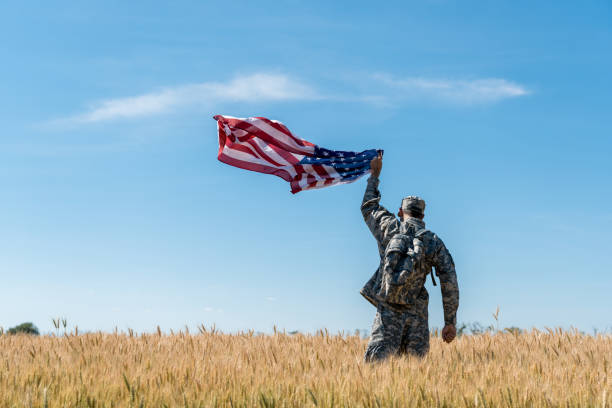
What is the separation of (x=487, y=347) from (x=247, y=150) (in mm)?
4990

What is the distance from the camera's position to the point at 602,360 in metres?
8.12

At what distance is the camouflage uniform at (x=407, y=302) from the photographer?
25.4ft

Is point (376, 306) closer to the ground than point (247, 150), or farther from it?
closer to the ground

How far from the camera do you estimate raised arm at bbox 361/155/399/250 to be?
26.2ft

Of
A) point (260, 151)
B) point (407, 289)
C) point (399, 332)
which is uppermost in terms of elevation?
point (260, 151)

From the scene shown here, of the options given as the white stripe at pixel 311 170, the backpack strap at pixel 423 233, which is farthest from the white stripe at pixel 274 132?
the backpack strap at pixel 423 233

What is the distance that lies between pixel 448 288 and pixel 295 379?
8.44ft

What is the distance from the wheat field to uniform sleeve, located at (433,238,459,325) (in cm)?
60

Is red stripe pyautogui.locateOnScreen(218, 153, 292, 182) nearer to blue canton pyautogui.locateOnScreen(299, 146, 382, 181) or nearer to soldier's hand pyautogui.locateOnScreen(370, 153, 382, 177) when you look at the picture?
blue canton pyautogui.locateOnScreen(299, 146, 382, 181)

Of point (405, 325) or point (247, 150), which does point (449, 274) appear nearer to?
point (405, 325)

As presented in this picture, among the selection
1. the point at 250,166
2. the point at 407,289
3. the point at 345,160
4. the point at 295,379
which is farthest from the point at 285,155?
the point at 295,379

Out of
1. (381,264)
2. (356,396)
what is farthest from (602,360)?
(356,396)

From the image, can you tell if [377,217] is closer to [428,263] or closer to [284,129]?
[428,263]

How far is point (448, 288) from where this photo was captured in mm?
7945
